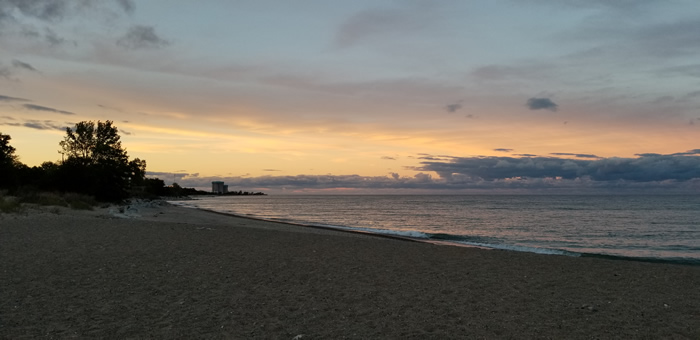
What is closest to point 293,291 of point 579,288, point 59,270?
point 59,270

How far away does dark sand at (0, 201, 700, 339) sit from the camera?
7.80 meters

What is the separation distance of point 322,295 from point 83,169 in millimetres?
65555

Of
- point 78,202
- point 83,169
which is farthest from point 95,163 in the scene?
point 78,202

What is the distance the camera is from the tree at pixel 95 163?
6162cm

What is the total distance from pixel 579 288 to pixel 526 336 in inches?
219

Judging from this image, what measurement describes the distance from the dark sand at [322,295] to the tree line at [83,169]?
162 feet

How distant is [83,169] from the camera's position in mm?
63031

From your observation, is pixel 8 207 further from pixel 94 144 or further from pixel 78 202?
pixel 94 144

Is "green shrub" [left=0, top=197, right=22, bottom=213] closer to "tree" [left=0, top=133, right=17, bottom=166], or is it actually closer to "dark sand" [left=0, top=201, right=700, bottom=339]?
"dark sand" [left=0, top=201, right=700, bottom=339]

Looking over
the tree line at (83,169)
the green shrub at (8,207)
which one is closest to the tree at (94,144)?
the tree line at (83,169)

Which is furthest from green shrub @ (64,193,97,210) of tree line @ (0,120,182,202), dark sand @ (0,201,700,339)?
dark sand @ (0,201,700,339)

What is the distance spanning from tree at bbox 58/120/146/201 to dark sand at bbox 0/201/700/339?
164 ft

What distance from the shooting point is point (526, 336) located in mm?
7730

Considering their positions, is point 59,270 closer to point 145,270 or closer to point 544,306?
point 145,270
